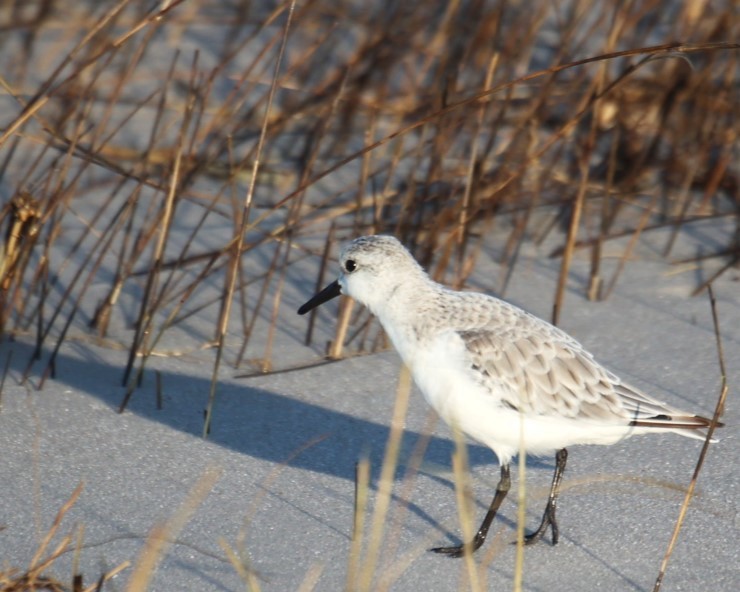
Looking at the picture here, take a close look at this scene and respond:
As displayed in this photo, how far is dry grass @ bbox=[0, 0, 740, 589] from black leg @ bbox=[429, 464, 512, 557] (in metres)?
0.96

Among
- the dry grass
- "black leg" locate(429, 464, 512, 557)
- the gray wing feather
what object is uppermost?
the dry grass

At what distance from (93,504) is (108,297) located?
1.13 metres

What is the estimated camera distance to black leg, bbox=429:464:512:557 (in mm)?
2820

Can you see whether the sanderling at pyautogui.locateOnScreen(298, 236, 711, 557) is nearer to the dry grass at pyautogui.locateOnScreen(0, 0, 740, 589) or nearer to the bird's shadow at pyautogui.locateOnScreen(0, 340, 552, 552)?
the bird's shadow at pyautogui.locateOnScreen(0, 340, 552, 552)

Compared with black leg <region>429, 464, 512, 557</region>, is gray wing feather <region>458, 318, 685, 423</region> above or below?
above

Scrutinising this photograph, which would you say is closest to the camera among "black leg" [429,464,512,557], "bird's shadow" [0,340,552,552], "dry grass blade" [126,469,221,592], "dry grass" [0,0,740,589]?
"dry grass blade" [126,469,221,592]

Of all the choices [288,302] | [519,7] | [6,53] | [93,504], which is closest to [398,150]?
[288,302]

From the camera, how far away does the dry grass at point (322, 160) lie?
379 cm

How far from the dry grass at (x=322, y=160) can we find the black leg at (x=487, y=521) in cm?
96

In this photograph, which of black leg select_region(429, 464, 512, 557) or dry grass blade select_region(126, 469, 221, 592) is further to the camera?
black leg select_region(429, 464, 512, 557)

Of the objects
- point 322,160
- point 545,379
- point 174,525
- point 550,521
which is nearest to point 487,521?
point 550,521

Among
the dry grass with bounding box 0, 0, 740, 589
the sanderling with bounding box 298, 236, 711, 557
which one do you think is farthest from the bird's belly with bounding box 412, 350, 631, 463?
the dry grass with bounding box 0, 0, 740, 589

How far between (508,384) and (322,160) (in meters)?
2.81

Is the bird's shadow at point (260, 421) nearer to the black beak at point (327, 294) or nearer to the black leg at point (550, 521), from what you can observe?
the black leg at point (550, 521)
